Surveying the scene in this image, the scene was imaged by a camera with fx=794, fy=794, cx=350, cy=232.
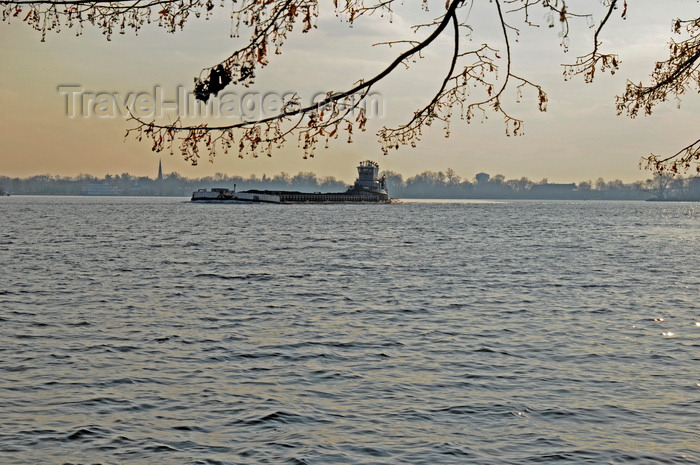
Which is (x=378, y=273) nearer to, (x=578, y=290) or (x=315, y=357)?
(x=578, y=290)

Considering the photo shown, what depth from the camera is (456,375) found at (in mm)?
16891

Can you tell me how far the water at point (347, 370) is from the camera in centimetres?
1230

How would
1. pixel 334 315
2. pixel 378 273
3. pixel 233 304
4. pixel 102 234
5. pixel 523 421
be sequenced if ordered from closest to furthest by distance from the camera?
pixel 523 421, pixel 334 315, pixel 233 304, pixel 378 273, pixel 102 234

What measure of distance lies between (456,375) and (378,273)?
77.3 ft

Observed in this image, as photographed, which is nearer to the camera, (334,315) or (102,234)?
(334,315)

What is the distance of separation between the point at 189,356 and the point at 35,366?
11.2 ft

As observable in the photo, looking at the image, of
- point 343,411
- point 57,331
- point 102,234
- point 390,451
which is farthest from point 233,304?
point 102,234

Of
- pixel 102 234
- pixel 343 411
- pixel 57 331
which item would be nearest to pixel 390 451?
pixel 343 411

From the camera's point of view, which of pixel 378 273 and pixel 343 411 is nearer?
pixel 343 411

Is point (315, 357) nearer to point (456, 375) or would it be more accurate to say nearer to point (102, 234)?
point (456, 375)

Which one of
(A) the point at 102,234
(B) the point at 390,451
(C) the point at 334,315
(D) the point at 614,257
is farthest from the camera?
(A) the point at 102,234

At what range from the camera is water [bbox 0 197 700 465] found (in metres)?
12.3

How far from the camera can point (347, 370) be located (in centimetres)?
1734

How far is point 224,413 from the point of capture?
1390cm
